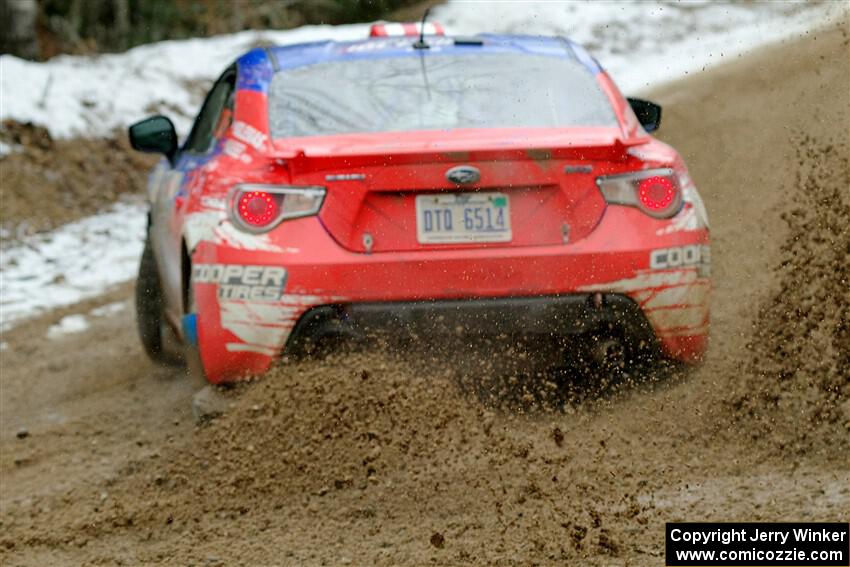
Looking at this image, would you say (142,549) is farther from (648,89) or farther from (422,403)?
(648,89)

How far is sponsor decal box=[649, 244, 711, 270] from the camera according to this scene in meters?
5.62

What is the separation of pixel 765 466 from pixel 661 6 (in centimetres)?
1844

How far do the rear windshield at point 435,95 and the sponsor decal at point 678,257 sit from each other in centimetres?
61

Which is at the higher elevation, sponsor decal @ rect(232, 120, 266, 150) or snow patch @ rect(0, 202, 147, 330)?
sponsor decal @ rect(232, 120, 266, 150)

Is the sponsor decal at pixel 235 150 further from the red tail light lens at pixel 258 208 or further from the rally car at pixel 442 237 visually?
the red tail light lens at pixel 258 208

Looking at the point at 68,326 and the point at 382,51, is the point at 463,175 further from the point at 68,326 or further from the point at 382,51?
the point at 68,326

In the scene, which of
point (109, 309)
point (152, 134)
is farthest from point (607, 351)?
point (109, 309)

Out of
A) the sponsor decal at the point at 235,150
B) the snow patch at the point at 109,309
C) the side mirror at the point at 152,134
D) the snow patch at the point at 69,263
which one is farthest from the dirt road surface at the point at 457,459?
the snow patch at the point at 69,263

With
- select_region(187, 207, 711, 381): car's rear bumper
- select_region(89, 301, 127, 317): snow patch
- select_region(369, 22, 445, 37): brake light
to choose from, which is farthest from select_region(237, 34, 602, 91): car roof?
select_region(89, 301, 127, 317): snow patch

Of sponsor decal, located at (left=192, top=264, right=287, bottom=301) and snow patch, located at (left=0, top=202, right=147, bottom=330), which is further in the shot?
snow patch, located at (left=0, top=202, right=147, bottom=330)

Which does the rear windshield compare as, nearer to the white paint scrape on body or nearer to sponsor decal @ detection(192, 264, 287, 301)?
sponsor decal @ detection(192, 264, 287, 301)

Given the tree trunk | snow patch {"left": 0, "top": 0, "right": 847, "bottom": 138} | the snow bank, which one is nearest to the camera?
the snow bank

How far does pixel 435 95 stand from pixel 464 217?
29.8 inches

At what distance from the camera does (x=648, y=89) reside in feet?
56.7
